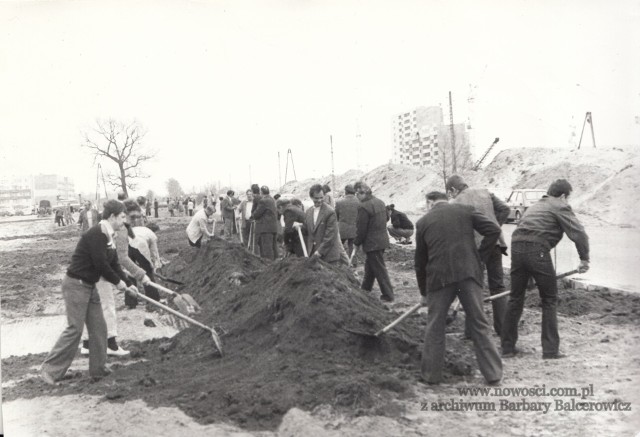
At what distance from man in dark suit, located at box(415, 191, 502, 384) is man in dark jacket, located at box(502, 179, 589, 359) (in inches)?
30.7

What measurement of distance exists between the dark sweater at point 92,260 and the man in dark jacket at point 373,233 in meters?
3.59

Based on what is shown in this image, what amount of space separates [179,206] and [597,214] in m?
36.5

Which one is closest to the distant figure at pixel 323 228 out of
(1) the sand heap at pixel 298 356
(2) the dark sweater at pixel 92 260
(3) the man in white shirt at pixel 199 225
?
(1) the sand heap at pixel 298 356

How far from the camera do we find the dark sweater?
17.4 feet

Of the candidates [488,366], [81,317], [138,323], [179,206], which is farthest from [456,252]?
[179,206]

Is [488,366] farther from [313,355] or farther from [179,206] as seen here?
[179,206]

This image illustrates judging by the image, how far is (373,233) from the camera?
7.96 m

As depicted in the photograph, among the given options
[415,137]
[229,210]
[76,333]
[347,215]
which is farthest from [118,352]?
[415,137]

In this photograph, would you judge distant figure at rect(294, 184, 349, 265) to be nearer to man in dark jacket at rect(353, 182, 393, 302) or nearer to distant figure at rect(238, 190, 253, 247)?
man in dark jacket at rect(353, 182, 393, 302)

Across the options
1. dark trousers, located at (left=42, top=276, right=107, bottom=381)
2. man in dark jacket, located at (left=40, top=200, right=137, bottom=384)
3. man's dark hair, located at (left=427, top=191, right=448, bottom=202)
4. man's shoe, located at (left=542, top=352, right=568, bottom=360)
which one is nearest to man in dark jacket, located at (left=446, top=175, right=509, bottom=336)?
man's shoe, located at (left=542, top=352, right=568, bottom=360)

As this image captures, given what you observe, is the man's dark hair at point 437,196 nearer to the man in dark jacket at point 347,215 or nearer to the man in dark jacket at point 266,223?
the man in dark jacket at point 347,215

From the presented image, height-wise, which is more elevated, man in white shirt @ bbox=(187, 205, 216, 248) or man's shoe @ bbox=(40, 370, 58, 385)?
man in white shirt @ bbox=(187, 205, 216, 248)

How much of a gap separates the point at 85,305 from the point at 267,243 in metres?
5.94

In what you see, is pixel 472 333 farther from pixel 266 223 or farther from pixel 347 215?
pixel 266 223
